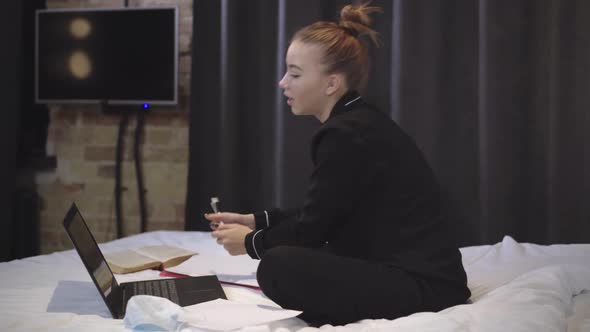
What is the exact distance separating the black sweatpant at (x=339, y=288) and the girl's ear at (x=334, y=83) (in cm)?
44

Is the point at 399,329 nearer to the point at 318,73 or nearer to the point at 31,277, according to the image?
the point at 318,73

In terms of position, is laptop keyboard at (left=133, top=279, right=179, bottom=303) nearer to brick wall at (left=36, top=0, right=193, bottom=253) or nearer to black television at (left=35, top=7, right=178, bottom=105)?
black television at (left=35, top=7, right=178, bottom=105)

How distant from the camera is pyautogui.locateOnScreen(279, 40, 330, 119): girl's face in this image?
52.9 inches

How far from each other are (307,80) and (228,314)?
0.60 m

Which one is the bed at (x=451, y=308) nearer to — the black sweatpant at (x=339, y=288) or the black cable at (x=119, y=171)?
the black sweatpant at (x=339, y=288)

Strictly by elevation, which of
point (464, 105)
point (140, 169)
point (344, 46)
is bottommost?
point (140, 169)

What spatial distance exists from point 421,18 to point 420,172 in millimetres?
1352

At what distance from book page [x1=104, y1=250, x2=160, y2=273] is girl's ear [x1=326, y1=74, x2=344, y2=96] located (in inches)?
23.6

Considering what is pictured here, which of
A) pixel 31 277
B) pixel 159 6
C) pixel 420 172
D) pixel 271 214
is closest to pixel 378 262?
pixel 420 172

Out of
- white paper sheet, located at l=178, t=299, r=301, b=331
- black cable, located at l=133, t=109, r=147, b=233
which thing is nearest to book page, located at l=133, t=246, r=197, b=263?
white paper sheet, located at l=178, t=299, r=301, b=331

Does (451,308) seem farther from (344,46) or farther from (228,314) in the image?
(344,46)

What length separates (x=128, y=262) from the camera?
141 cm

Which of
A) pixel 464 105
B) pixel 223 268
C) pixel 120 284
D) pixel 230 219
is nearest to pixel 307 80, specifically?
pixel 230 219

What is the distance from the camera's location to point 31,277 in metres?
1.30
